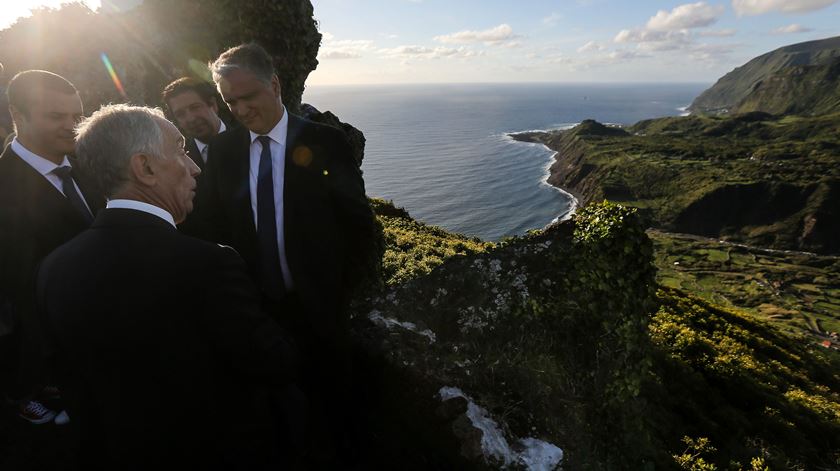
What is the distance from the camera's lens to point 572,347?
282 inches

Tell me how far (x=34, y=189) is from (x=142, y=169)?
9.55 feet

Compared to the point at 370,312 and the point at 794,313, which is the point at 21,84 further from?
the point at 794,313

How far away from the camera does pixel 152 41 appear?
13.2m

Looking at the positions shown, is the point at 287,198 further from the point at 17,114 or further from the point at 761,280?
the point at 761,280

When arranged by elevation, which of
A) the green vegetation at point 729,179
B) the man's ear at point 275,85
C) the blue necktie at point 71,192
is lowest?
the green vegetation at point 729,179

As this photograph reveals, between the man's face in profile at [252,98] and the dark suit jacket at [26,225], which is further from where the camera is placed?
the dark suit jacket at [26,225]

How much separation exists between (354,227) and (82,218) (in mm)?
2841

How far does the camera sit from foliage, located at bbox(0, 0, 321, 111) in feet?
39.3

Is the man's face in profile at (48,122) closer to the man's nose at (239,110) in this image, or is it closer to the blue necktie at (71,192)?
the blue necktie at (71,192)

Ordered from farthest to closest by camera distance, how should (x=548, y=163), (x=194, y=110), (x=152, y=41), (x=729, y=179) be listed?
Answer: 1. (x=548, y=163)
2. (x=729, y=179)
3. (x=152, y=41)
4. (x=194, y=110)

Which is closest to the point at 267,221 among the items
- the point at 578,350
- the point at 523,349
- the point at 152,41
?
the point at 523,349

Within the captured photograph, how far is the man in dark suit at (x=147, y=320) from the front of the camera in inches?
78.5

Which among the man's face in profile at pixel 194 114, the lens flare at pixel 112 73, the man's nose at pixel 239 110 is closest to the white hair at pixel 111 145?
the man's nose at pixel 239 110

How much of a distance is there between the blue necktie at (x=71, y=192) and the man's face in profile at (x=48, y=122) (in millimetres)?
166
